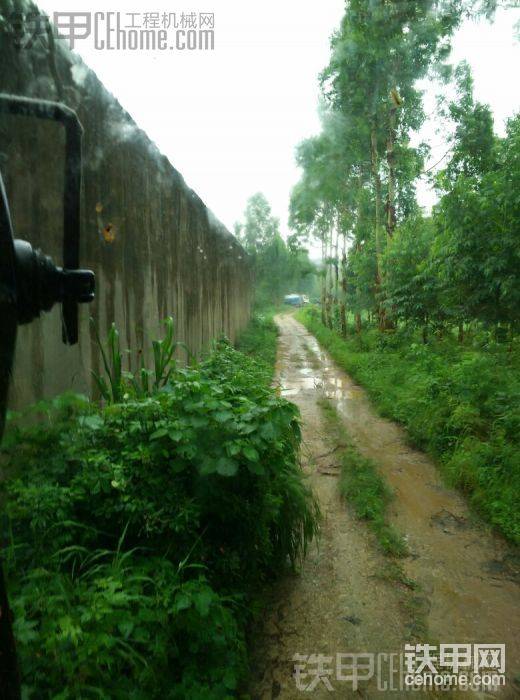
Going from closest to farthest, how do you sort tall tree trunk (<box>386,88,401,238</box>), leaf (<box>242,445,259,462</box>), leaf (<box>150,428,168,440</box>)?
leaf (<box>242,445,259,462</box>) → leaf (<box>150,428,168,440</box>) → tall tree trunk (<box>386,88,401,238</box>)

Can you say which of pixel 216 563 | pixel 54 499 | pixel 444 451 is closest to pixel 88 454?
pixel 54 499

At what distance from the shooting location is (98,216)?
343 cm

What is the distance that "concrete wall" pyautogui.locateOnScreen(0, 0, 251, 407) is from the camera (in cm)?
162

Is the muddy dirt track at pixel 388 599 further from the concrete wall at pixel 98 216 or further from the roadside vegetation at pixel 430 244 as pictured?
the concrete wall at pixel 98 216

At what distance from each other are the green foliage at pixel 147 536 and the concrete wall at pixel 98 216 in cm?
42

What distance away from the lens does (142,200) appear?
14.5ft

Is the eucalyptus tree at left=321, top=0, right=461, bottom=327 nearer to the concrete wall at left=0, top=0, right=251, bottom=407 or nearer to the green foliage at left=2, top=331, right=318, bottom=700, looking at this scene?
the concrete wall at left=0, top=0, right=251, bottom=407

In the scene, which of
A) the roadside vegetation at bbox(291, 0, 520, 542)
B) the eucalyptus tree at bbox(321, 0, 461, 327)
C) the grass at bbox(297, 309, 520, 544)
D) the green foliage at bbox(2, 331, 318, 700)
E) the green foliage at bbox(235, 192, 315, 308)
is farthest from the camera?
the green foliage at bbox(235, 192, 315, 308)

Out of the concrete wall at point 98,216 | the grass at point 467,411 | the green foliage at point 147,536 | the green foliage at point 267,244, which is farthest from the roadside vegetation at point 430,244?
the green foliage at point 267,244

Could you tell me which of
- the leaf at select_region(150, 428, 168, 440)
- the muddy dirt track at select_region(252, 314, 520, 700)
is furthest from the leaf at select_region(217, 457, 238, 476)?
the muddy dirt track at select_region(252, 314, 520, 700)

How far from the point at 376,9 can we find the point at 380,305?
6.10 m

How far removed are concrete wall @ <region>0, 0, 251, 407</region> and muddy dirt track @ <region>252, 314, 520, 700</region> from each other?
181cm

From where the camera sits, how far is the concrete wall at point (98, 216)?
5.33ft

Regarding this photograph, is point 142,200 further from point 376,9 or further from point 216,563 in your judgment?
point 376,9
